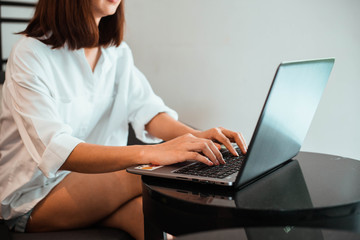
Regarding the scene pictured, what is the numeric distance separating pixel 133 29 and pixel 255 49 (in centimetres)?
68

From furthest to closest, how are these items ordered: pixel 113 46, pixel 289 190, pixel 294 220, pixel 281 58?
pixel 281 58 → pixel 113 46 → pixel 289 190 → pixel 294 220

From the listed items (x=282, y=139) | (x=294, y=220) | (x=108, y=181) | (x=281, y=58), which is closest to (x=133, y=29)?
(x=281, y=58)

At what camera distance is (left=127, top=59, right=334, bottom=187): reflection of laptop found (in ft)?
2.49

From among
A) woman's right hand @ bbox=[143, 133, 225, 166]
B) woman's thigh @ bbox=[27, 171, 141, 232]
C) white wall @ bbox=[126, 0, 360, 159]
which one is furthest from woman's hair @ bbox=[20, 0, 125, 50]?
white wall @ bbox=[126, 0, 360, 159]

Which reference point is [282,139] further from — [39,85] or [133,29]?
[133,29]

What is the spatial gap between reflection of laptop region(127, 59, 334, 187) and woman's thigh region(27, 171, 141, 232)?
0.94 ft

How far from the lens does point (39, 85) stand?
47.1 inches

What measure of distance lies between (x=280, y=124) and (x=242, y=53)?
148 centimetres

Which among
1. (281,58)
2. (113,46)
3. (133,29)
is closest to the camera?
(113,46)

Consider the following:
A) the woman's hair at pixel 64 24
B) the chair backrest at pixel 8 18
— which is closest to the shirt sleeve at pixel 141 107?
the woman's hair at pixel 64 24

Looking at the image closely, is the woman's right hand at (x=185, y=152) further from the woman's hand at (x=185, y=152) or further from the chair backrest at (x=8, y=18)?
the chair backrest at (x=8, y=18)

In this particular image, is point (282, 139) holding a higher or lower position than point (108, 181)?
higher

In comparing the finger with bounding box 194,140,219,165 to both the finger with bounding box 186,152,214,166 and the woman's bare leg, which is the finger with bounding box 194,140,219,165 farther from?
the woman's bare leg

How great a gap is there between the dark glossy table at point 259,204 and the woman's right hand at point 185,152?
0.08 meters
